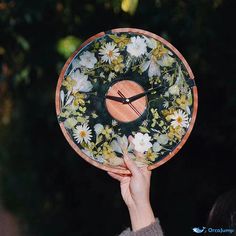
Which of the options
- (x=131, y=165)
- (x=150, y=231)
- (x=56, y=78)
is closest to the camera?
(x=150, y=231)

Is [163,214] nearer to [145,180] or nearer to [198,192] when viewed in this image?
[198,192]

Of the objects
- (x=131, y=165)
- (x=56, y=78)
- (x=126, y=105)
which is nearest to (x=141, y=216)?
(x=131, y=165)

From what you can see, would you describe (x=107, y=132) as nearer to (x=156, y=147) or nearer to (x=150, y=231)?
(x=156, y=147)

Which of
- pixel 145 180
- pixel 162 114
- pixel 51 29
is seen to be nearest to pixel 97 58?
pixel 162 114

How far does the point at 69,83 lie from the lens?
259 centimetres

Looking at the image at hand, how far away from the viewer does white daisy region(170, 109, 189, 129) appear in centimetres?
254

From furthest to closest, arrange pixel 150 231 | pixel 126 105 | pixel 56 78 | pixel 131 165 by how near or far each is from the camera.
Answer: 1. pixel 56 78
2. pixel 126 105
3. pixel 131 165
4. pixel 150 231

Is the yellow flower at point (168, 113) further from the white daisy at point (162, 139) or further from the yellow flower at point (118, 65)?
the yellow flower at point (118, 65)

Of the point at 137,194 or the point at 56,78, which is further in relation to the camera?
the point at 56,78

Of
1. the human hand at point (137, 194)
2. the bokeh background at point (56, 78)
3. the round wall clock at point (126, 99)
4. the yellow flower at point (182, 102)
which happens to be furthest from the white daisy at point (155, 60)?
the bokeh background at point (56, 78)

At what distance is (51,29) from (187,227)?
1.89 metres

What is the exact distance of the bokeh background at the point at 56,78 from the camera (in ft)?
15.1

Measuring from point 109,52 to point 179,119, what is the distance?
0.32 m

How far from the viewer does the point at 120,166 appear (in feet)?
8.21
